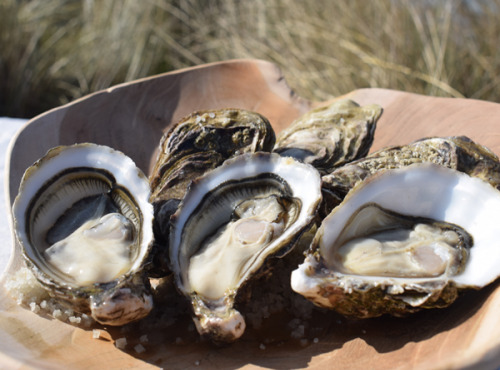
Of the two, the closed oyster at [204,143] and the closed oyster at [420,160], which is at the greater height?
the closed oyster at [420,160]

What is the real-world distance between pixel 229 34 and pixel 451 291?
2945 mm

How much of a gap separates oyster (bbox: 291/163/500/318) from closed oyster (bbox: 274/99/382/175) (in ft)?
0.70

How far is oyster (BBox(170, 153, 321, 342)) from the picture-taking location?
89 cm

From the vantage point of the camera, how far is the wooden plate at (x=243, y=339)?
0.83 metres

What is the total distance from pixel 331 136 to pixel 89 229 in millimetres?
569

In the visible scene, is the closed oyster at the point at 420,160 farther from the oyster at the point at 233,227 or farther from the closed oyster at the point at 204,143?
the closed oyster at the point at 204,143

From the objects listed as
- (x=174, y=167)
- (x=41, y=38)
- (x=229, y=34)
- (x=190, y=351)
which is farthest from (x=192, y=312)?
(x=41, y=38)

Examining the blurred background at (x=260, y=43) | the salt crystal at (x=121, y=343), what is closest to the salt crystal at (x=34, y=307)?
the salt crystal at (x=121, y=343)

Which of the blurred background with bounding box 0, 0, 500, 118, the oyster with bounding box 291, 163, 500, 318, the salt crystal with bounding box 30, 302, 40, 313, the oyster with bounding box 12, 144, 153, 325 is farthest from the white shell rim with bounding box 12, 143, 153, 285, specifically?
the blurred background with bounding box 0, 0, 500, 118

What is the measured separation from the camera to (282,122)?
65.3 inches

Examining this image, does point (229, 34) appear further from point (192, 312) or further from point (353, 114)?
point (192, 312)

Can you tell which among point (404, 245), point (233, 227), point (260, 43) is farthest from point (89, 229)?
point (260, 43)

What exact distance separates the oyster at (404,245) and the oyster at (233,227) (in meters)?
0.07

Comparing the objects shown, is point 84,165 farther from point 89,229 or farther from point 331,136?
point 331,136
